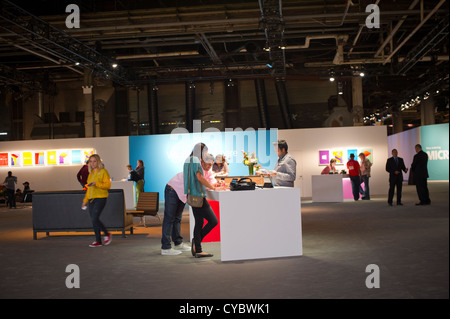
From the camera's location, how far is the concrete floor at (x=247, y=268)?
4.45 m

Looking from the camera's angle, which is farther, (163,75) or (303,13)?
(163,75)

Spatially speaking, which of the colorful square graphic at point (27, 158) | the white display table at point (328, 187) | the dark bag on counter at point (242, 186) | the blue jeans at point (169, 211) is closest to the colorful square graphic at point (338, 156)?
the white display table at point (328, 187)

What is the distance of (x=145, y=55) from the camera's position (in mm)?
19391

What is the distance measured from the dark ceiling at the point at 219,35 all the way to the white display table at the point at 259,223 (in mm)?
7501

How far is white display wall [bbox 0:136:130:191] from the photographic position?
21.0m

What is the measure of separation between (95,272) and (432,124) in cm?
2542

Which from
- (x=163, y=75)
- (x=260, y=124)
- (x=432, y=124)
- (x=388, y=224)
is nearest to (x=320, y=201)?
(x=388, y=224)

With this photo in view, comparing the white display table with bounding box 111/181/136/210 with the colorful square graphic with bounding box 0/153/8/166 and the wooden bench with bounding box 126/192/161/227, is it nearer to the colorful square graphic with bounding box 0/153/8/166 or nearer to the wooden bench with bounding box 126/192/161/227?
the wooden bench with bounding box 126/192/161/227

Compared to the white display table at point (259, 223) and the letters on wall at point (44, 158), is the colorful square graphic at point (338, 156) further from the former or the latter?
the white display table at point (259, 223)

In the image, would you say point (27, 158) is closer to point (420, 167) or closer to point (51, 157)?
point (51, 157)

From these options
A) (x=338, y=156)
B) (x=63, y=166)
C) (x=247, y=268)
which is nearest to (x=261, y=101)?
(x=338, y=156)

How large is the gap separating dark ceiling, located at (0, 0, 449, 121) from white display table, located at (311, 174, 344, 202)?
164 inches

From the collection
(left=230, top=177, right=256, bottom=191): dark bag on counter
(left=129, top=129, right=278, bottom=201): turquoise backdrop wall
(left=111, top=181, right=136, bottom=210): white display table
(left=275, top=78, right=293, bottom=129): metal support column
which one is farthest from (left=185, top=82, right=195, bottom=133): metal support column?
(left=230, top=177, right=256, bottom=191): dark bag on counter
